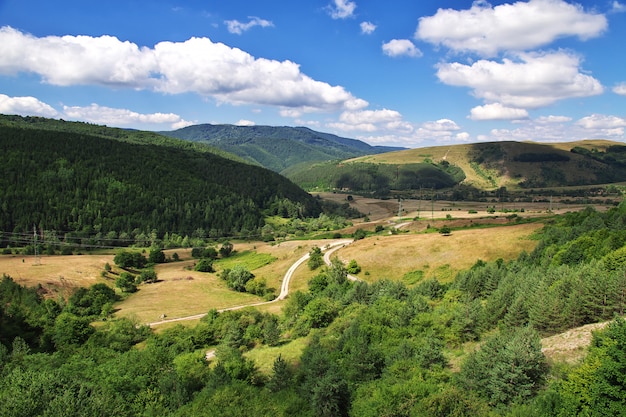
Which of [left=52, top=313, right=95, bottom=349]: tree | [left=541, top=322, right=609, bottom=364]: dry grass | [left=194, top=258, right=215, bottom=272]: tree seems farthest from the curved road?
[left=541, top=322, right=609, bottom=364]: dry grass

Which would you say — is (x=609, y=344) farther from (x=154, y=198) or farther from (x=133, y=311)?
(x=154, y=198)

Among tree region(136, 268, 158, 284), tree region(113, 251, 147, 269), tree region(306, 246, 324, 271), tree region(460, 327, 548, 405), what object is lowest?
tree region(136, 268, 158, 284)

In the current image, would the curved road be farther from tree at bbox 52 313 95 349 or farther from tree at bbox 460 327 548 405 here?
tree at bbox 460 327 548 405

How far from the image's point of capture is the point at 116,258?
12769 cm

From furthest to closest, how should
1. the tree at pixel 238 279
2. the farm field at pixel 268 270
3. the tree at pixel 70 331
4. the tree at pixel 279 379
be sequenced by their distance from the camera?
1. the tree at pixel 238 279
2. the farm field at pixel 268 270
3. the tree at pixel 70 331
4. the tree at pixel 279 379

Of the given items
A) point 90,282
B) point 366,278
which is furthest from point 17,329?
point 366,278

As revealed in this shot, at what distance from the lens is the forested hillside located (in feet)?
97.1

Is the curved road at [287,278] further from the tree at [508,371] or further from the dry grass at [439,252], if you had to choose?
the tree at [508,371]

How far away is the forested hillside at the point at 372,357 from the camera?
2961 centimetres

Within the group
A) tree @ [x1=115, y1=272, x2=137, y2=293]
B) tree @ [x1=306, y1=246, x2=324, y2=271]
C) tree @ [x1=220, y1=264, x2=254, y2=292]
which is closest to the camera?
tree @ [x1=115, y1=272, x2=137, y2=293]

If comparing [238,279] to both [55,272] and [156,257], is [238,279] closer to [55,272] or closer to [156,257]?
[156,257]

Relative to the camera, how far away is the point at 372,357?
40469mm

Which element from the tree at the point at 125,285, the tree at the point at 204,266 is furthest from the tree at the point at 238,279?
the tree at the point at 125,285

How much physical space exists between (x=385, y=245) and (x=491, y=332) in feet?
220
